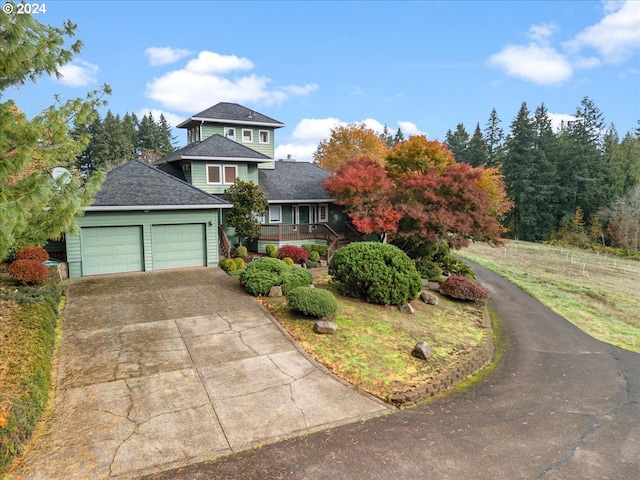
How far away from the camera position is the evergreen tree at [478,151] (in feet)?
183

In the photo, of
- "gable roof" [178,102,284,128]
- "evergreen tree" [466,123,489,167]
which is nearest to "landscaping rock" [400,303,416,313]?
"gable roof" [178,102,284,128]

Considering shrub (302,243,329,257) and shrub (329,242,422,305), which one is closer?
shrub (329,242,422,305)

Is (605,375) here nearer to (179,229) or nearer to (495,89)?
(179,229)

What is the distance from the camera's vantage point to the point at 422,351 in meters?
9.30

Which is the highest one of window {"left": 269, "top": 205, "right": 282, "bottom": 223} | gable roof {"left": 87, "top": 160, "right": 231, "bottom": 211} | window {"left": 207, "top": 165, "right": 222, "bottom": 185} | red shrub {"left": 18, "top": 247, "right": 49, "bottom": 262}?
window {"left": 207, "top": 165, "right": 222, "bottom": 185}

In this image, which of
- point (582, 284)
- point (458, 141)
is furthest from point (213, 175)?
point (458, 141)

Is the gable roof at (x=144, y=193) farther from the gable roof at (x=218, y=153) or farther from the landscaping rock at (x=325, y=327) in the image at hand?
the landscaping rock at (x=325, y=327)

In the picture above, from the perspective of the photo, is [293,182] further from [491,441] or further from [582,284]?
[491,441]

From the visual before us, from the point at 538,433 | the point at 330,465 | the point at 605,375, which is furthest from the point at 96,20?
the point at 605,375

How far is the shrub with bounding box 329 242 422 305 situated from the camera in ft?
40.9

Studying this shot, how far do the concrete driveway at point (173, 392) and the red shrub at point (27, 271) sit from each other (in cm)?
121

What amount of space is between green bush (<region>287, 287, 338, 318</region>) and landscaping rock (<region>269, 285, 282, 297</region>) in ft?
5.71

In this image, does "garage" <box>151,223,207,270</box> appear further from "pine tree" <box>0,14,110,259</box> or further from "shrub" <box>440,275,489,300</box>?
"shrub" <box>440,275,489,300</box>

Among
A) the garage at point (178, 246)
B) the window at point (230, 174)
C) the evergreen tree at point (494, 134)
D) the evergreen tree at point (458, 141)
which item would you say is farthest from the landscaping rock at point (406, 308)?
the evergreen tree at point (458, 141)
